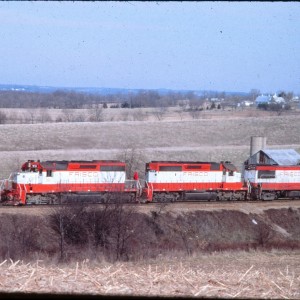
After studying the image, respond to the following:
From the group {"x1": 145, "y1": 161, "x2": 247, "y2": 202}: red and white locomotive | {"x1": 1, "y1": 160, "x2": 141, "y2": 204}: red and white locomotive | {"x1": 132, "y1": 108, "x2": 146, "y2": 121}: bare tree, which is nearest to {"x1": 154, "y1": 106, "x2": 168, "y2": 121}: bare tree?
{"x1": 132, "y1": 108, "x2": 146, "y2": 121}: bare tree

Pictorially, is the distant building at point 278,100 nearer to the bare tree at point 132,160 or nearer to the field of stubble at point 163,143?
the field of stubble at point 163,143

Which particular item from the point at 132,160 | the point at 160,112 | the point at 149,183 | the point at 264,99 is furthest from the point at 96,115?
the point at 149,183

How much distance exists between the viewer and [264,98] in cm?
5659

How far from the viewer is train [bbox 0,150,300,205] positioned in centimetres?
2489

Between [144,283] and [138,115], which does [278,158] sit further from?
[138,115]

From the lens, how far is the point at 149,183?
27047 millimetres

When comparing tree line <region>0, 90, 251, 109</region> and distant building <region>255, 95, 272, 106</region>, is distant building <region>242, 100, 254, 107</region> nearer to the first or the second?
tree line <region>0, 90, 251, 109</region>

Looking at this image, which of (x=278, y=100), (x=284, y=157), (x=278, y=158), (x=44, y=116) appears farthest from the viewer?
(x=44, y=116)

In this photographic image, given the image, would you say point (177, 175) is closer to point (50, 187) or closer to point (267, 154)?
point (50, 187)

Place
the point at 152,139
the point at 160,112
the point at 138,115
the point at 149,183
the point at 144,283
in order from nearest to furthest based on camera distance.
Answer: the point at 144,283, the point at 149,183, the point at 152,139, the point at 138,115, the point at 160,112

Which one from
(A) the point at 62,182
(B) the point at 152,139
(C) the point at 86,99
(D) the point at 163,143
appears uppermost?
(C) the point at 86,99

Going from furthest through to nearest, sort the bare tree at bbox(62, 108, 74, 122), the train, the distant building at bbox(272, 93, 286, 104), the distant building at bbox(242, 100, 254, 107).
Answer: the distant building at bbox(242, 100, 254, 107), the bare tree at bbox(62, 108, 74, 122), the distant building at bbox(272, 93, 286, 104), the train

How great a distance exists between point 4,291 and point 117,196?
18867 mm

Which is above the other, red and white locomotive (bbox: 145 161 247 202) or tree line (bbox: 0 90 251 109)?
tree line (bbox: 0 90 251 109)
